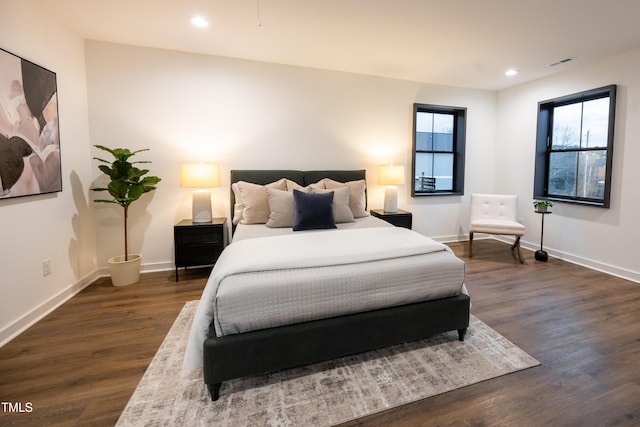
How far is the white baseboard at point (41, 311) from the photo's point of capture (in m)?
2.20

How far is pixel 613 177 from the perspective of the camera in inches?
141

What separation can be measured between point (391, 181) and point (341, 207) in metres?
1.15

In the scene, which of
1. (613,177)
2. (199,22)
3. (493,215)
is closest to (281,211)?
(199,22)

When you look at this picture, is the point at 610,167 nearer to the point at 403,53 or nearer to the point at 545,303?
the point at 545,303

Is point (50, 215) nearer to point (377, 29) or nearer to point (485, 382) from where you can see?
point (377, 29)

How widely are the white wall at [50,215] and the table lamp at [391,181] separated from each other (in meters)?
3.53

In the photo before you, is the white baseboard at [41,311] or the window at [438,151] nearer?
the white baseboard at [41,311]

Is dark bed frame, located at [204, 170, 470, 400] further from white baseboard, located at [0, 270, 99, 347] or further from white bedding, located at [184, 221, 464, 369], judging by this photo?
white baseboard, located at [0, 270, 99, 347]

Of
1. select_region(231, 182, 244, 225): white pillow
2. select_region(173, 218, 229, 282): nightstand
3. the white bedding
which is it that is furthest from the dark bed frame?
select_region(231, 182, 244, 225): white pillow

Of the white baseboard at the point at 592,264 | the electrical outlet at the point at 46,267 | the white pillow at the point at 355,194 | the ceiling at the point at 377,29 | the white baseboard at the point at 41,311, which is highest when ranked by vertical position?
the ceiling at the point at 377,29

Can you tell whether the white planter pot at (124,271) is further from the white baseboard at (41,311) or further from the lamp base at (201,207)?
the lamp base at (201,207)

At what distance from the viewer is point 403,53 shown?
351 cm

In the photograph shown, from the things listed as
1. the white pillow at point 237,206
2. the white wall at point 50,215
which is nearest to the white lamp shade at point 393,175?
the white pillow at point 237,206

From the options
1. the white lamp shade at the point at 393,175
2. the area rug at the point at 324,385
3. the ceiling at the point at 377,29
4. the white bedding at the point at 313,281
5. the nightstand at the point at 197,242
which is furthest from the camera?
the white lamp shade at the point at 393,175
